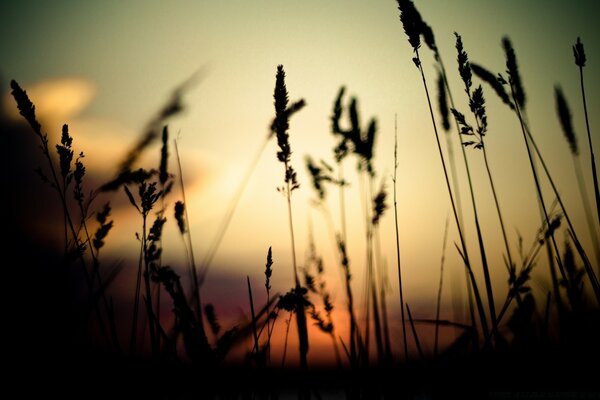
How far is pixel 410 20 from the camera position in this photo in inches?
80.9

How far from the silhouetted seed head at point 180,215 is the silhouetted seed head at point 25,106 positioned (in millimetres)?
737

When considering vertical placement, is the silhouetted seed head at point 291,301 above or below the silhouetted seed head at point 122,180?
below

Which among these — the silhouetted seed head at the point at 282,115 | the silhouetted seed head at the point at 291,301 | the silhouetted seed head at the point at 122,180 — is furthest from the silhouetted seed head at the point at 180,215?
the silhouetted seed head at the point at 291,301

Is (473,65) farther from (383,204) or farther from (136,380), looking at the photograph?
(136,380)

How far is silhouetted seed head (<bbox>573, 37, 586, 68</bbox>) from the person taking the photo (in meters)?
1.87

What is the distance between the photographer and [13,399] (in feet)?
4.89

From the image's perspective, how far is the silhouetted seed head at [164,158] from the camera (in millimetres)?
2457

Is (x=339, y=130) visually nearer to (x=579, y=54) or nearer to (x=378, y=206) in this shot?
(x=378, y=206)

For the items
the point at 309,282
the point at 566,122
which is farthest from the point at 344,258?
the point at 566,122

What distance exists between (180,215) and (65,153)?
0.67 meters

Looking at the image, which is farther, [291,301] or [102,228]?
[102,228]

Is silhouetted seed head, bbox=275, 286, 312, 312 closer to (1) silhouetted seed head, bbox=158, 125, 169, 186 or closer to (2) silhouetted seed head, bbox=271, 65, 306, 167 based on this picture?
(2) silhouetted seed head, bbox=271, 65, 306, 167

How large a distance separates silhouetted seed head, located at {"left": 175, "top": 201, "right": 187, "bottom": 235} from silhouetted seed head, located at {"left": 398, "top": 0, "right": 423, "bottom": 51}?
1423mm

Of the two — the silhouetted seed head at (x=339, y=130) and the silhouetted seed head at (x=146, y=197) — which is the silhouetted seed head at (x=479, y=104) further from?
the silhouetted seed head at (x=146, y=197)
